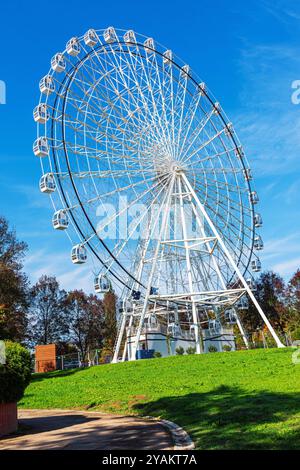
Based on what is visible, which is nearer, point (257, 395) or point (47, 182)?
point (257, 395)

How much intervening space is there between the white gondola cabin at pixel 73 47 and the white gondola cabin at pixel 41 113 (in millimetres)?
4580

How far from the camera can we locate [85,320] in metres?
69.0

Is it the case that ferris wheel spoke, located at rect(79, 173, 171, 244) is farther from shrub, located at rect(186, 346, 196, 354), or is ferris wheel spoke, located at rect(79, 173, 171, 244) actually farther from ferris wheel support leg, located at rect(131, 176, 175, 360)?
shrub, located at rect(186, 346, 196, 354)

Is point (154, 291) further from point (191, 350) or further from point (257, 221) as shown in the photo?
point (257, 221)

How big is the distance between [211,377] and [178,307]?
2166 centimetres

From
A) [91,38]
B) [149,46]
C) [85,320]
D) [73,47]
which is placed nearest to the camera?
[73,47]

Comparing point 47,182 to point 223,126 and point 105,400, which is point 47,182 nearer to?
point 105,400

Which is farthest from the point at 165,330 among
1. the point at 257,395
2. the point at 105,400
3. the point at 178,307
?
the point at 257,395

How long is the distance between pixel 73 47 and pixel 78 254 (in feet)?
43.7

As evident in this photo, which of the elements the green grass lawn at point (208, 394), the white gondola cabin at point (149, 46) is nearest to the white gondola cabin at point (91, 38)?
the white gondola cabin at point (149, 46)

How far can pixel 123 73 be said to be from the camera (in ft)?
107

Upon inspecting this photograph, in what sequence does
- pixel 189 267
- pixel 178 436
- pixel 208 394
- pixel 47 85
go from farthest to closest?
pixel 189 267 → pixel 47 85 → pixel 208 394 → pixel 178 436

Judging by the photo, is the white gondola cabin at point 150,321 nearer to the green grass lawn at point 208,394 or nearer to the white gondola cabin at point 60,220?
the green grass lawn at point 208,394

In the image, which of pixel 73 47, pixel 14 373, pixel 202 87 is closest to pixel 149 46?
pixel 202 87
